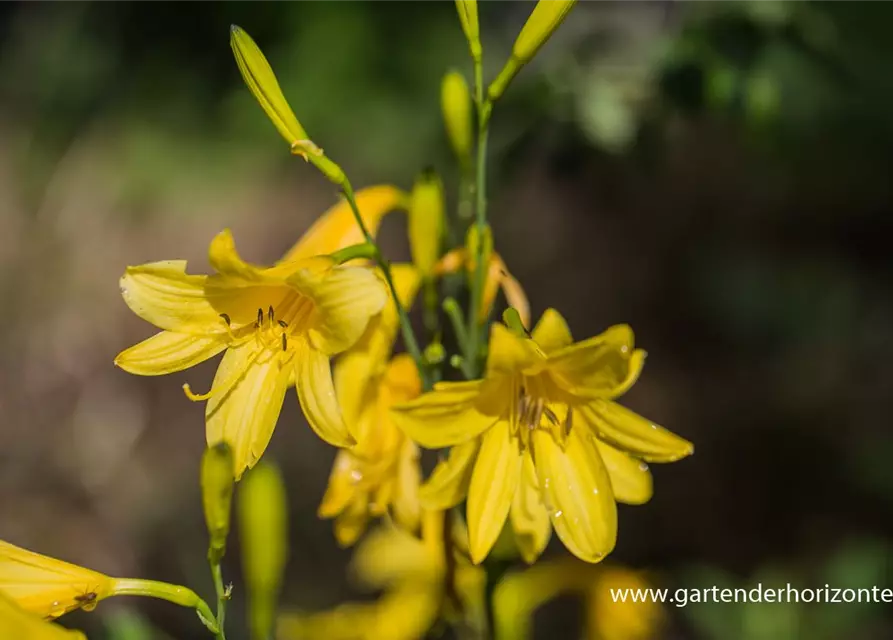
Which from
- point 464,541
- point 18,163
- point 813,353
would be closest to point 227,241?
point 464,541

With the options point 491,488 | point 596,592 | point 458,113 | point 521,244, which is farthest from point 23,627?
point 521,244

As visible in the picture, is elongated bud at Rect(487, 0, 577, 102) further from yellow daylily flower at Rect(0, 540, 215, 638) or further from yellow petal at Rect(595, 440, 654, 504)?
yellow daylily flower at Rect(0, 540, 215, 638)

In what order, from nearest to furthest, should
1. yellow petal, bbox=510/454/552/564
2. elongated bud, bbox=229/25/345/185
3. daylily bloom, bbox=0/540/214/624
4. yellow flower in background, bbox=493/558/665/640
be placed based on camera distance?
daylily bloom, bbox=0/540/214/624 → elongated bud, bbox=229/25/345/185 → yellow petal, bbox=510/454/552/564 → yellow flower in background, bbox=493/558/665/640

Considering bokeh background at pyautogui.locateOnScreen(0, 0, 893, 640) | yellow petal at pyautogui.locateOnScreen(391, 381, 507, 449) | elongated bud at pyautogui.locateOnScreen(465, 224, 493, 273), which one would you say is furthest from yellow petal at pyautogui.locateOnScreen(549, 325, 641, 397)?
bokeh background at pyautogui.locateOnScreen(0, 0, 893, 640)

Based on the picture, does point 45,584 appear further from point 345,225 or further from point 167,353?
point 345,225

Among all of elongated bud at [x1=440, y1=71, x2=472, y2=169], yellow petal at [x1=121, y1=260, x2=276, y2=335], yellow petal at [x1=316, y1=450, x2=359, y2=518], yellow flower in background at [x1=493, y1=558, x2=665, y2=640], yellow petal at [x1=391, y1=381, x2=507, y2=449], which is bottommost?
yellow flower in background at [x1=493, y1=558, x2=665, y2=640]

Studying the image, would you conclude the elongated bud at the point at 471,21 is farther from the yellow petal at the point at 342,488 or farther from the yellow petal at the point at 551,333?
the yellow petal at the point at 342,488

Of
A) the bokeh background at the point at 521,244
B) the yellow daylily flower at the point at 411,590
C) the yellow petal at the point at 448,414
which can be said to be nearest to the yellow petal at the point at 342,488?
the yellow daylily flower at the point at 411,590
